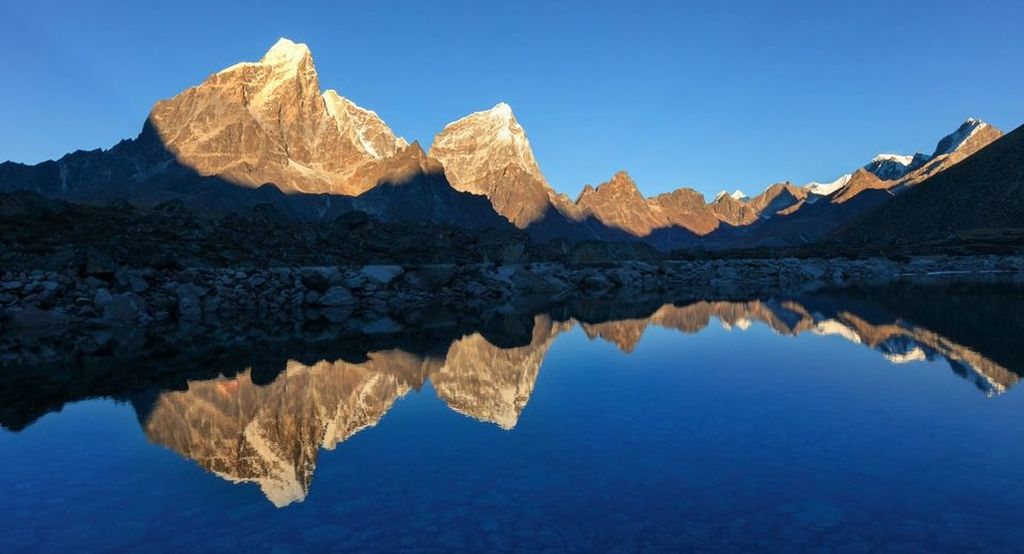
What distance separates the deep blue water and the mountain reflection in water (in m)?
0.15

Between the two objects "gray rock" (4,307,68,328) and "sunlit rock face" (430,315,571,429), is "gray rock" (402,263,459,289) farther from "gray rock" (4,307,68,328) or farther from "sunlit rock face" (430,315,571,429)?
"sunlit rock face" (430,315,571,429)

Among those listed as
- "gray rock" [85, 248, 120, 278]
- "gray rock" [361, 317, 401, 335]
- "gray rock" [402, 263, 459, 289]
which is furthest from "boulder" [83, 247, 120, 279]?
"gray rock" [402, 263, 459, 289]

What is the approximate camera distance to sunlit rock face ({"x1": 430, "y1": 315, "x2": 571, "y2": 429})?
15227mm

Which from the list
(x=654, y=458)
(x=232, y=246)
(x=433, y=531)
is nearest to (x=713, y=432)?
(x=654, y=458)

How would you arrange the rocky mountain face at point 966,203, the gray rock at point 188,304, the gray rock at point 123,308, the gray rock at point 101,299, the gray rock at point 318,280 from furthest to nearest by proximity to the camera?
the rocky mountain face at point 966,203 < the gray rock at point 318,280 < the gray rock at point 188,304 < the gray rock at point 101,299 < the gray rock at point 123,308

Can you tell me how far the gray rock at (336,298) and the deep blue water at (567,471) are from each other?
26.7 metres

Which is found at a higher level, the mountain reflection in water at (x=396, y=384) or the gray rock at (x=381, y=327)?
the gray rock at (x=381, y=327)

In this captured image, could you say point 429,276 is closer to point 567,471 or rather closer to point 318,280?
point 318,280

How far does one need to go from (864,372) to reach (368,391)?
45.2 feet

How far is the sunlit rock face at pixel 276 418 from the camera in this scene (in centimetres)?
1130

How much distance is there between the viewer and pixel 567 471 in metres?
10.7

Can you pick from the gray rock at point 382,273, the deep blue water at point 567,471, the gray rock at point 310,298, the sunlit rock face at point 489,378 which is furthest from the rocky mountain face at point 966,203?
the deep blue water at point 567,471

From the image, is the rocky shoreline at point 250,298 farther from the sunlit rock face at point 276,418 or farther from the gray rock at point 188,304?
the sunlit rock face at point 276,418

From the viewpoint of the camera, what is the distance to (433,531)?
331 inches
